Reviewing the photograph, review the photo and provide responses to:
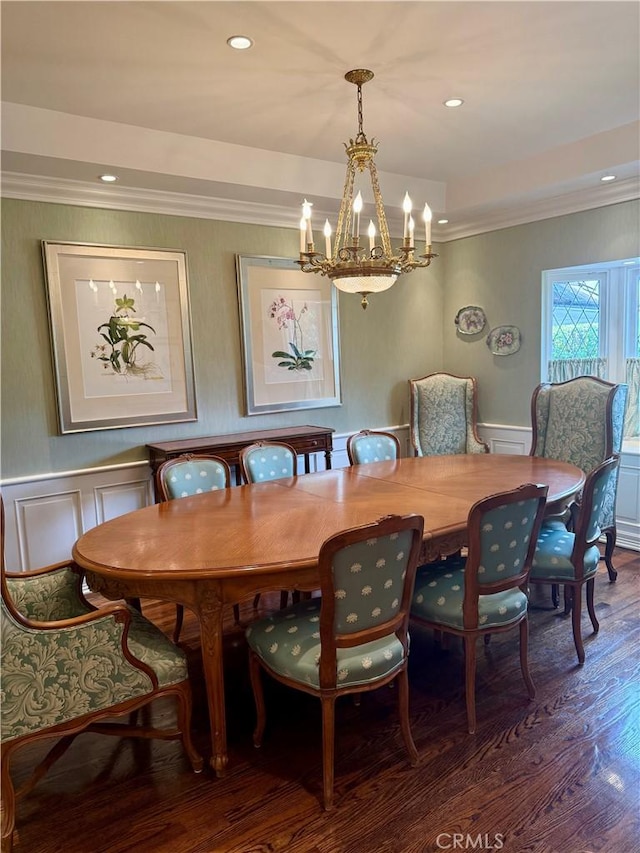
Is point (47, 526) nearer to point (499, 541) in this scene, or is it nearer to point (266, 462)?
point (266, 462)

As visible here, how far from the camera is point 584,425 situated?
12.9 feet

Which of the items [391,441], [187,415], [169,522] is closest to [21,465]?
[187,415]

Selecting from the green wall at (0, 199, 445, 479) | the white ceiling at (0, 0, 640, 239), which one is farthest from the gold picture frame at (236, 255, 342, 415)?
Result: the white ceiling at (0, 0, 640, 239)

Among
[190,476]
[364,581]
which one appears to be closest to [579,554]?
[364,581]

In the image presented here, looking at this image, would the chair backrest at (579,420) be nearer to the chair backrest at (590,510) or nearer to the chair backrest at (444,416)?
the chair backrest at (444,416)

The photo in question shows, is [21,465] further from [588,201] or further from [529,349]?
[588,201]

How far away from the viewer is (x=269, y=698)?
254 cm

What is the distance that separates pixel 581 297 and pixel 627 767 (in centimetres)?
348

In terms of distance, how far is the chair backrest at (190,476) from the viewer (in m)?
3.07

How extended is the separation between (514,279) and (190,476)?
319cm

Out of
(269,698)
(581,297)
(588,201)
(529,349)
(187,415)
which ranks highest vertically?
(588,201)

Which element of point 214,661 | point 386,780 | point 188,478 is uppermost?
point 188,478

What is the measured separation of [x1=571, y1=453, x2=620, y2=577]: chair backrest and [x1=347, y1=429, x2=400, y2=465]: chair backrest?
1.44 meters

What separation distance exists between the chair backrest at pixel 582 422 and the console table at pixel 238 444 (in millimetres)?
1602
